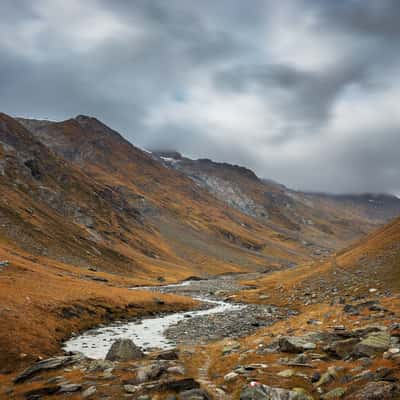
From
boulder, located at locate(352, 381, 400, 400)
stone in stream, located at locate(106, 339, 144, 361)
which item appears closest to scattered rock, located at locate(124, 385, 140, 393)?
stone in stream, located at locate(106, 339, 144, 361)

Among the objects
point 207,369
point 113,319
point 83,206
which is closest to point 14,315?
point 113,319

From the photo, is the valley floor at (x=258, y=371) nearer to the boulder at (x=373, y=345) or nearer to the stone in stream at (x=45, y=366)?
the boulder at (x=373, y=345)

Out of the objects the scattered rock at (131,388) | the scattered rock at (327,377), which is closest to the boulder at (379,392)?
the scattered rock at (327,377)

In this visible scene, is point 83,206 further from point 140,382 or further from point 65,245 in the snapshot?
point 140,382

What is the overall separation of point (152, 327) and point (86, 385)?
98.6 ft

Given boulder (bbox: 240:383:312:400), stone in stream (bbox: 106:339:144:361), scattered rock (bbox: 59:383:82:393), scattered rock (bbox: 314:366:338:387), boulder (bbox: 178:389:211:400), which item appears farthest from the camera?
stone in stream (bbox: 106:339:144:361)

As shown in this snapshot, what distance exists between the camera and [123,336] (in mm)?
40500

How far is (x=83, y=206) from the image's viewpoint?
18975 cm

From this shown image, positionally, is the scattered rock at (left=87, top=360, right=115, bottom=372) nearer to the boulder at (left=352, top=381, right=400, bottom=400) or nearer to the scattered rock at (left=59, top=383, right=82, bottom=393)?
the scattered rock at (left=59, top=383, right=82, bottom=393)

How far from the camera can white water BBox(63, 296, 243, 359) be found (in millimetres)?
33450

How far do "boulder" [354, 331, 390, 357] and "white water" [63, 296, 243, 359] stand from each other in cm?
1971

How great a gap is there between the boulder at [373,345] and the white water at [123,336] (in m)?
19.7

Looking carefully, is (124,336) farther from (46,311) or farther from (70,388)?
(70,388)

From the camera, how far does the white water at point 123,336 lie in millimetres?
33450
